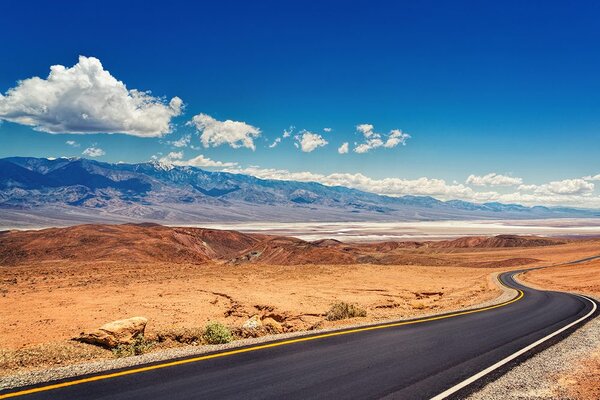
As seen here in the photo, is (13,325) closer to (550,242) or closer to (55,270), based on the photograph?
(55,270)

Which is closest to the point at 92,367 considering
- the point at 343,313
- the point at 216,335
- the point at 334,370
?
the point at 216,335

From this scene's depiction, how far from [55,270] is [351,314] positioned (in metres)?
33.2

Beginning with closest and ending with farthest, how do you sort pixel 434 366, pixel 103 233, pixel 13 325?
1. pixel 434 366
2. pixel 13 325
3. pixel 103 233

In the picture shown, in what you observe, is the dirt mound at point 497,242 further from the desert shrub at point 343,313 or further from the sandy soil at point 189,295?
the desert shrub at point 343,313

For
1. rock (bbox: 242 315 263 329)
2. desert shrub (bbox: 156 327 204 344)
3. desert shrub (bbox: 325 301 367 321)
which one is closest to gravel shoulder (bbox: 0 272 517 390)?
desert shrub (bbox: 156 327 204 344)

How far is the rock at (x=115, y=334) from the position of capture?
498 inches

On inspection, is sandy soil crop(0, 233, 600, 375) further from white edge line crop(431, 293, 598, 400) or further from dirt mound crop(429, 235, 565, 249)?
dirt mound crop(429, 235, 565, 249)

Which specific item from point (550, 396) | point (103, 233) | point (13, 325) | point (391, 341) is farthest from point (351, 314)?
point (103, 233)

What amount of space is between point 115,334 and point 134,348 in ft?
3.57

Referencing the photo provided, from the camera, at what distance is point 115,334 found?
12844 millimetres

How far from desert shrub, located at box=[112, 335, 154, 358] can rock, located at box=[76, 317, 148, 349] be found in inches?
7.9

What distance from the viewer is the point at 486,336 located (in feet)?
47.0

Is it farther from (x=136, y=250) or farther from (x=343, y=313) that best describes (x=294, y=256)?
(x=343, y=313)

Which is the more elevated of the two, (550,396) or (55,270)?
(550,396)
